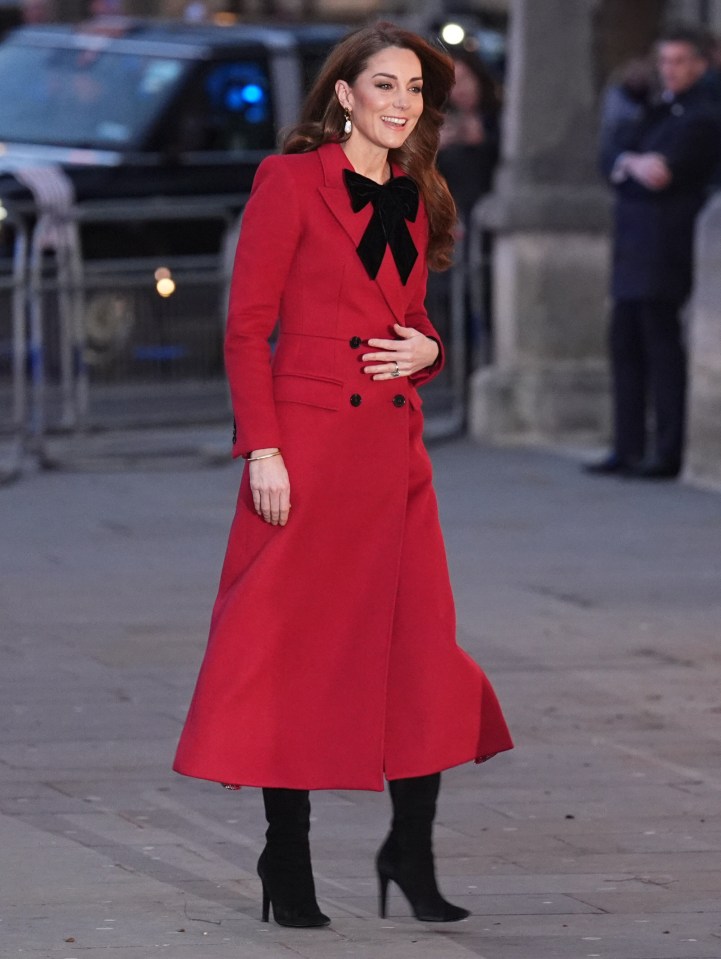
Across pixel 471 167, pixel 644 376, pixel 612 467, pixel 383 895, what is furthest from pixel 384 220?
pixel 471 167

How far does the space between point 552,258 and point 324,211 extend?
827 cm

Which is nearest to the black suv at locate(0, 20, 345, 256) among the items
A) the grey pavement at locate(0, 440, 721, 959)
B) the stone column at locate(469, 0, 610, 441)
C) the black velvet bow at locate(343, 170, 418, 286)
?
the stone column at locate(469, 0, 610, 441)

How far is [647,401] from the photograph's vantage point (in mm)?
11797

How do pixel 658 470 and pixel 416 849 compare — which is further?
pixel 658 470

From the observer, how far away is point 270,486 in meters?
4.50

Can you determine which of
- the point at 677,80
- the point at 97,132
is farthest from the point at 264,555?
the point at 97,132

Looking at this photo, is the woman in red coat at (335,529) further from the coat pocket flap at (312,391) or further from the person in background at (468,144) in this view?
the person in background at (468,144)

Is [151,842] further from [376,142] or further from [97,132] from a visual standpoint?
[97,132]

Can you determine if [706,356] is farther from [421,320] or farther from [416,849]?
[416,849]

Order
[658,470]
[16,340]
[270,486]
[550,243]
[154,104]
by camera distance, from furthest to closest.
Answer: [154,104] → [550,243] → [16,340] → [658,470] → [270,486]

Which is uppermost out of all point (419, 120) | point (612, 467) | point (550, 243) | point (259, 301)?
point (419, 120)

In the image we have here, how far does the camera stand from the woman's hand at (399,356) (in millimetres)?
4586

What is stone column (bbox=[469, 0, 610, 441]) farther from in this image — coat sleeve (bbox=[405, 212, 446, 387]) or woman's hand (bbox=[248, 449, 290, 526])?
woman's hand (bbox=[248, 449, 290, 526])

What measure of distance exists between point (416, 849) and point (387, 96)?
1.44 m
